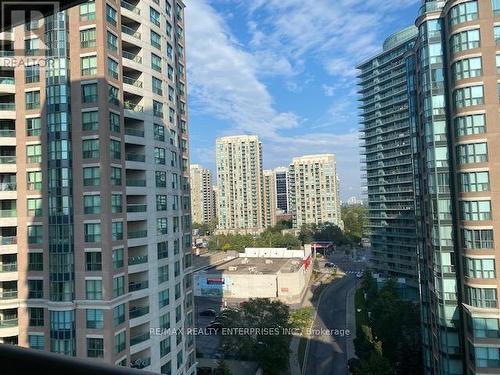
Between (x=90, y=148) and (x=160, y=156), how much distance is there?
2.21 metres

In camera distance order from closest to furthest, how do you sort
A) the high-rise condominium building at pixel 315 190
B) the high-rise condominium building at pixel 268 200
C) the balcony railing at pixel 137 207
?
1. the balcony railing at pixel 137 207
2. the high-rise condominium building at pixel 315 190
3. the high-rise condominium building at pixel 268 200

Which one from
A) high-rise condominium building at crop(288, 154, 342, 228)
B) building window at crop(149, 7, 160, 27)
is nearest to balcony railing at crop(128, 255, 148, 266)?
building window at crop(149, 7, 160, 27)

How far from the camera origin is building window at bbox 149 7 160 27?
10.7 metres

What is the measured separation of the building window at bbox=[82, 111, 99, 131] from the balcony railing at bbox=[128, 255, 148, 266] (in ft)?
10.7

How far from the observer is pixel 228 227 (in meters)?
45.9

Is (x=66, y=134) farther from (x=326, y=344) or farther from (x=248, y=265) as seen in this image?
(x=248, y=265)

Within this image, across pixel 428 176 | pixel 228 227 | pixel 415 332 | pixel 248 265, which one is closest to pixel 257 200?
pixel 228 227

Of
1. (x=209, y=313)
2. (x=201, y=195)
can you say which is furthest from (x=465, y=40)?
(x=201, y=195)

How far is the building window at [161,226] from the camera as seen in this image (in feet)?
34.5

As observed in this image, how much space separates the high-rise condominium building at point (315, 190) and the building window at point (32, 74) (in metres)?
36.4

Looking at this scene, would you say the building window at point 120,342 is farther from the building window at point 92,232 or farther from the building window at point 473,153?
the building window at point 473,153

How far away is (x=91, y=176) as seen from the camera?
893 cm

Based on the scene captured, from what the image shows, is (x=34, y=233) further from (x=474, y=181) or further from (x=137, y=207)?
(x=474, y=181)

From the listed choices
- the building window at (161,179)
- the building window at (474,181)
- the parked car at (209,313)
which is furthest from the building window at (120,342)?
the parked car at (209,313)
